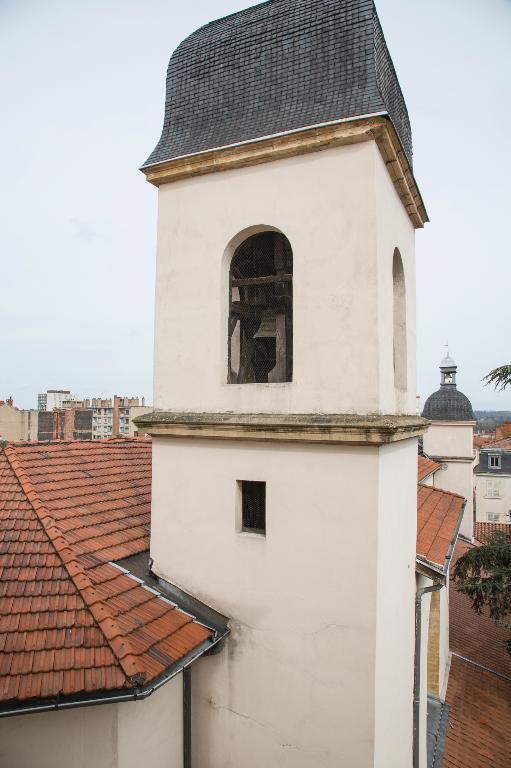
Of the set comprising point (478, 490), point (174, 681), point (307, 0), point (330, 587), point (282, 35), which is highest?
point (307, 0)

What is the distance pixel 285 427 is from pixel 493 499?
4352 cm

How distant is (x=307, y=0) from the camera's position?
226 inches

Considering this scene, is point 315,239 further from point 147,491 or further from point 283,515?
point 147,491

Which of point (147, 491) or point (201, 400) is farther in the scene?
point (147, 491)

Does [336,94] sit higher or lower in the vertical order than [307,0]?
lower

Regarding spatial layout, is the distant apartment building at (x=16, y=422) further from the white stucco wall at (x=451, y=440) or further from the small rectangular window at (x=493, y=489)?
the small rectangular window at (x=493, y=489)

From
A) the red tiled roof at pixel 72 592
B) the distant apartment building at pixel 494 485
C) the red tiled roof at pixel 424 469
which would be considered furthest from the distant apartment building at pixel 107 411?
the red tiled roof at pixel 72 592

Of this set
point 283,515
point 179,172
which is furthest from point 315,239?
point 283,515

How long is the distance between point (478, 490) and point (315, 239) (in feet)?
142

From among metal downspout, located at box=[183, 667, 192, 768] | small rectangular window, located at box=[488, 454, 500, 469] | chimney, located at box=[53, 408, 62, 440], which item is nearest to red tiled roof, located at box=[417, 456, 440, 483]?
metal downspout, located at box=[183, 667, 192, 768]

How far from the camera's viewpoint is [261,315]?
22.2ft

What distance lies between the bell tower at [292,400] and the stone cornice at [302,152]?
0.07 feet

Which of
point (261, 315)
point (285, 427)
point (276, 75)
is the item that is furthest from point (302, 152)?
point (285, 427)

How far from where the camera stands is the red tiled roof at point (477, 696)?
28.0ft
